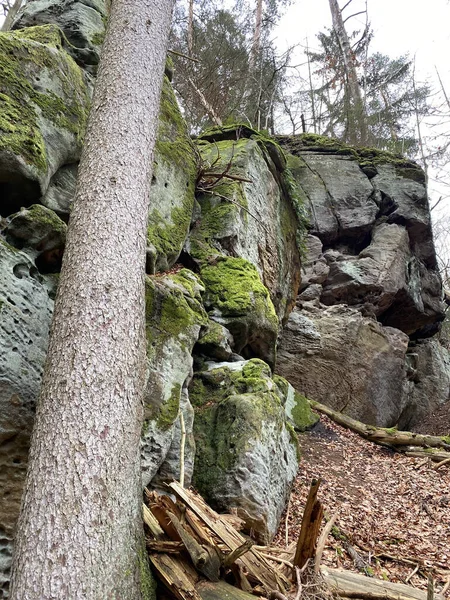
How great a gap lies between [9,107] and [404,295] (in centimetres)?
1187

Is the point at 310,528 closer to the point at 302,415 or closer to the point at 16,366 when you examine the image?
the point at 16,366

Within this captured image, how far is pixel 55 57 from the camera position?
5570mm

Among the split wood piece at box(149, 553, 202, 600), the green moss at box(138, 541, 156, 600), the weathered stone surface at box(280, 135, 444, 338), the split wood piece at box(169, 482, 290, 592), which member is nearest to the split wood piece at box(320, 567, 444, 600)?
the split wood piece at box(169, 482, 290, 592)

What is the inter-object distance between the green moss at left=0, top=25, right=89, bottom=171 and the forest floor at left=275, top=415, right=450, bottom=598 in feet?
15.9

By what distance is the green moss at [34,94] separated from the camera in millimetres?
4347

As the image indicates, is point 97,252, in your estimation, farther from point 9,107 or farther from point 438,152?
point 438,152

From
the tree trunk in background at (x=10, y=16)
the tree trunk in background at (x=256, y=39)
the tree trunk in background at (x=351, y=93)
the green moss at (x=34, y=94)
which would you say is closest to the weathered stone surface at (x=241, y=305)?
the green moss at (x=34, y=94)

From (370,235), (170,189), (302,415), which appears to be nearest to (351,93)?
(370,235)

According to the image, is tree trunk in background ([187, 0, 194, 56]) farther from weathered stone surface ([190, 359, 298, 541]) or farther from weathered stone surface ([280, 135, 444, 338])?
weathered stone surface ([190, 359, 298, 541])

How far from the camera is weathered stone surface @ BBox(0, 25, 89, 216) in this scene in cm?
427

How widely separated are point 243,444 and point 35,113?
14.2 ft

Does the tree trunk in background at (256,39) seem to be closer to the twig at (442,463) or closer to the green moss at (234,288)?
the green moss at (234,288)

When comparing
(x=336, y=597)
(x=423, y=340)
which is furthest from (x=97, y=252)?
(x=423, y=340)

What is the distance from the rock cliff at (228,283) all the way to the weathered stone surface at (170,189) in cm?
3
